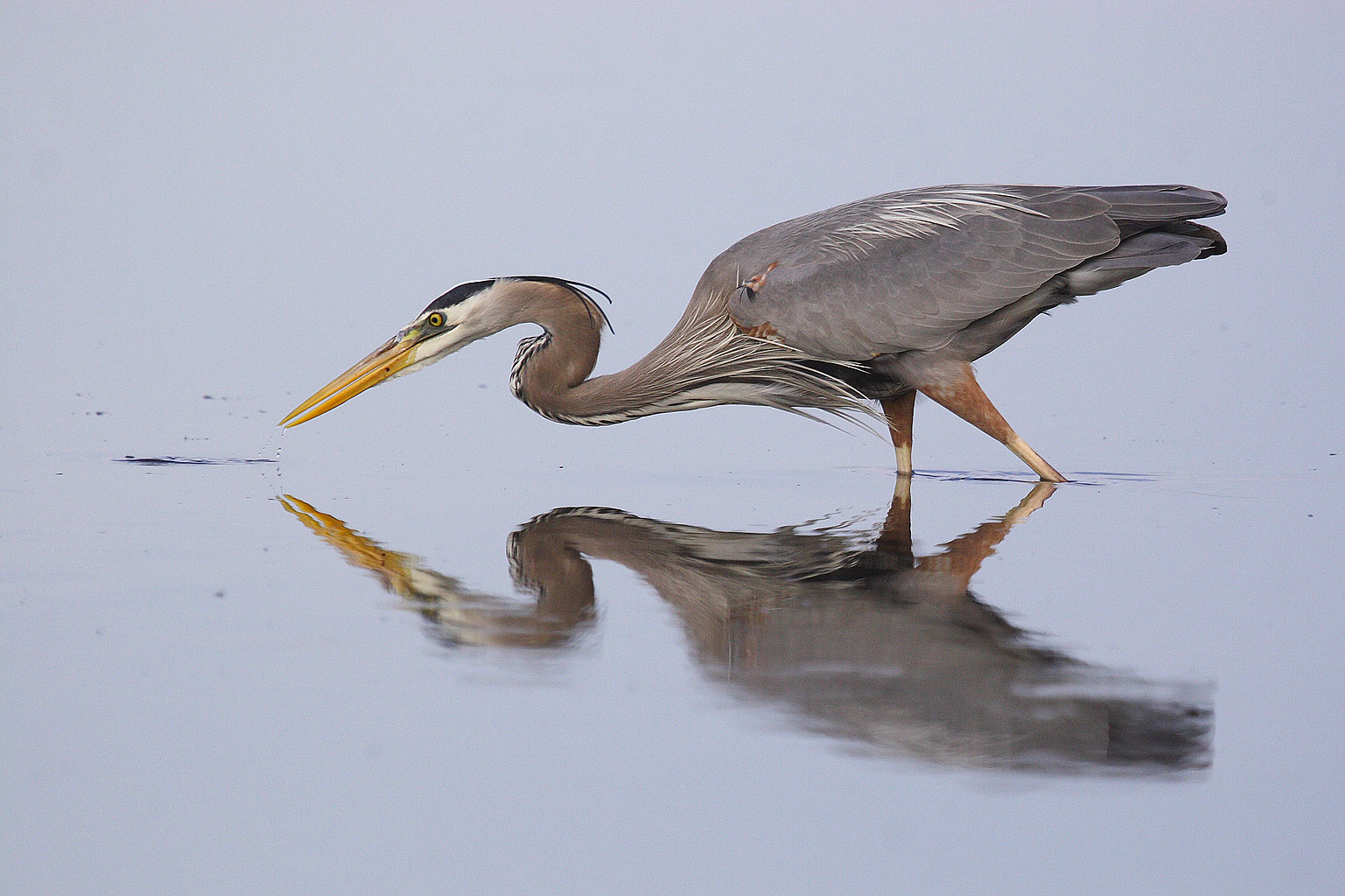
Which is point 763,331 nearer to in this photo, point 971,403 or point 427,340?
point 971,403

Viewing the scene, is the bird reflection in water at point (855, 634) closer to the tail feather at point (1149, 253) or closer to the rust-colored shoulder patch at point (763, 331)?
the rust-colored shoulder patch at point (763, 331)

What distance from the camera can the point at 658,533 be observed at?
570cm

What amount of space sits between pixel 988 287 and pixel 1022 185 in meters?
0.95

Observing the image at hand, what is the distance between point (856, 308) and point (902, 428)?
1171 mm

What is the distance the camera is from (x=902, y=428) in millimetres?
7547

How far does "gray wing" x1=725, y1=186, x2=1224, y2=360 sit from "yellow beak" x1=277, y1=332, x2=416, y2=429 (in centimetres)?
193

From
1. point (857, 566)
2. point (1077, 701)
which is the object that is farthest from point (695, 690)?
point (857, 566)

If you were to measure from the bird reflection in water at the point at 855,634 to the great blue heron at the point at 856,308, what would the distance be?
1.16 m

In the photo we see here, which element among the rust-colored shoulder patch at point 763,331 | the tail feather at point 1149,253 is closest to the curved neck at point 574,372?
the rust-colored shoulder patch at point 763,331

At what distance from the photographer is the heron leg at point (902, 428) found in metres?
7.52

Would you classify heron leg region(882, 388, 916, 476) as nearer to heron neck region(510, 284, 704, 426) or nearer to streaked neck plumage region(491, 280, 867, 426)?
streaked neck plumage region(491, 280, 867, 426)

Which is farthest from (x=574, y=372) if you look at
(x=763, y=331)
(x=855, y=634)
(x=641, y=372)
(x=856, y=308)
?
(x=855, y=634)

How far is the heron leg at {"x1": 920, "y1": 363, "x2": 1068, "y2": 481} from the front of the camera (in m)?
6.68

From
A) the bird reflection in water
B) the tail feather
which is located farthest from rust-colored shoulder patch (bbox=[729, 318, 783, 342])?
the tail feather
